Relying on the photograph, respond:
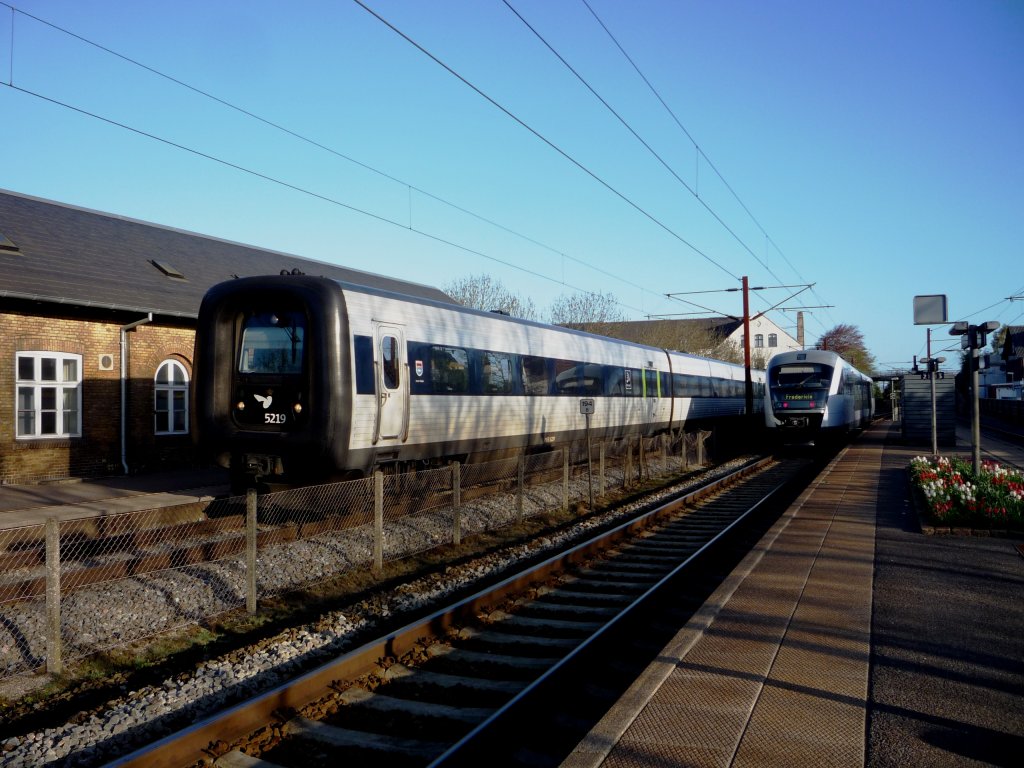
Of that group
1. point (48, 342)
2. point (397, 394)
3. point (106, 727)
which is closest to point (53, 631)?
point (106, 727)

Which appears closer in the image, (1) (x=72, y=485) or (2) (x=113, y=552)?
(2) (x=113, y=552)

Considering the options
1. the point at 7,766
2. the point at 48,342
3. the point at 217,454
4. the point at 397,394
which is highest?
the point at 48,342

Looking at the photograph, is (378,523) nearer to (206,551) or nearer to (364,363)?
(206,551)

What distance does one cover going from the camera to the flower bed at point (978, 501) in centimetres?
1028

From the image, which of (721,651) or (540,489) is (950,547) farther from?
(540,489)

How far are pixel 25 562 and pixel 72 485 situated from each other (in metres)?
8.65

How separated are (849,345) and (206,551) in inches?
3710

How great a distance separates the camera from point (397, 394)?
11.9 metres

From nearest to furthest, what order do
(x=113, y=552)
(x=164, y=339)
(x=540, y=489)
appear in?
(x=113, y=552) < (x=540, y=489) < (x=164, y=339)

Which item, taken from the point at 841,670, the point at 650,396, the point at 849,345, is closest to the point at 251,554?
the point at 841,670

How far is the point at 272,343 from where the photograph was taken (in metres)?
11.4

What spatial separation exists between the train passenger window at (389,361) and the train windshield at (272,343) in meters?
1.19

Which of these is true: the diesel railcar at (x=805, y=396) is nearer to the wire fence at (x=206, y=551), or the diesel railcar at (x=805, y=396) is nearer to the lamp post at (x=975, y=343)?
the lamp post at (x=975, y=343)

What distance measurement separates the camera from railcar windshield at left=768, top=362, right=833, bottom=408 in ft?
82.1
